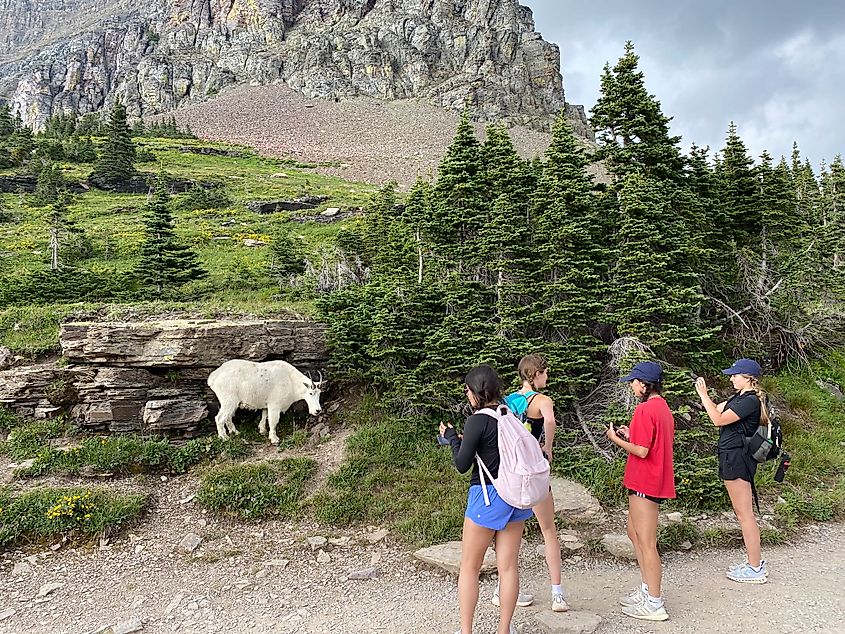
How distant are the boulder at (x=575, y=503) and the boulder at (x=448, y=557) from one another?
159cm

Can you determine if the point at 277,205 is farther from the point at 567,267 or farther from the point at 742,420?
the point at 742,420

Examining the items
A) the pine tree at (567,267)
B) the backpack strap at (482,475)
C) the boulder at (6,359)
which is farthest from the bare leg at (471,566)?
the boulder at (6,359)

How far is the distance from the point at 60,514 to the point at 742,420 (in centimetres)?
898

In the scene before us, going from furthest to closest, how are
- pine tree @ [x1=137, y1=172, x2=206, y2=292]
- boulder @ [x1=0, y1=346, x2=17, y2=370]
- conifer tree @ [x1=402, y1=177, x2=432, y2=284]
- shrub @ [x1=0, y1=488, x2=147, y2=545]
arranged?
pine tree @ [x1=137, y1=172, x2=206, y2=292] < conifer tree @ [x1=402, y1=177, x2=432, y2=284] < boulder @ [x1=0, y1=346, x2=17, y2=370] < shrub @ [x1=0, y1=488, x2=147, y2=545]

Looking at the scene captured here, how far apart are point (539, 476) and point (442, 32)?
14009 centimetres

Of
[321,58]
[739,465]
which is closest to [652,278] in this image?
[739,465]

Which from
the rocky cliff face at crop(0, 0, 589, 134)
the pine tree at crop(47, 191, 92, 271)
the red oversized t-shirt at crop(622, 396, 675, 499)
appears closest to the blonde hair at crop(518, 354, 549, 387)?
the red oversized t-shirt at crop(622, 396, 675, 499)

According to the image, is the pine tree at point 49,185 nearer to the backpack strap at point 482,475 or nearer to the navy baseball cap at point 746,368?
the backpack strap at point 482,475

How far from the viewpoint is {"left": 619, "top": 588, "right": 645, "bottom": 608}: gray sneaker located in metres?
5.67

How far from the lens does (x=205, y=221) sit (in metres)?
33.8

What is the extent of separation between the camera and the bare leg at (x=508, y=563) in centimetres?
467

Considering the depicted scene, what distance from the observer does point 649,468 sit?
5.33 metres

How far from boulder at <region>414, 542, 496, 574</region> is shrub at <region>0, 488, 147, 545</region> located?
4.40m

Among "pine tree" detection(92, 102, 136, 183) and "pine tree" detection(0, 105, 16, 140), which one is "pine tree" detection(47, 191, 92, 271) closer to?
"pine tree" detection(92, 102, 136, 183)
